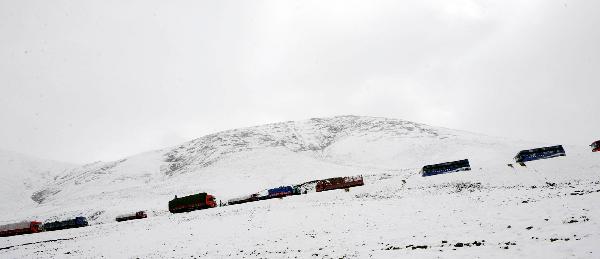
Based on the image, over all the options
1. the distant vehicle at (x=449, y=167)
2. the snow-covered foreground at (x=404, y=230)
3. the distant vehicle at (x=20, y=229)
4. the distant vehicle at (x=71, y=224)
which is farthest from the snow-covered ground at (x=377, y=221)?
the distant vehicle at (x=20, y=229)

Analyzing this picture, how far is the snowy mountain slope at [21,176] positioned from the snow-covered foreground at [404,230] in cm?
9709

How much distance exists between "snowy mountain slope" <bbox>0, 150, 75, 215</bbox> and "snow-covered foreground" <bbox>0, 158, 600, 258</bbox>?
97087 millimetres

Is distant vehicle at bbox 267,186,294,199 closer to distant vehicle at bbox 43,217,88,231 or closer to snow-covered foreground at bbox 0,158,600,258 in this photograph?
snow-covered foreground at bbox 0,158,600,258

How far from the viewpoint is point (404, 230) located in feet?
61.1

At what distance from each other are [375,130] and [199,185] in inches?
2955

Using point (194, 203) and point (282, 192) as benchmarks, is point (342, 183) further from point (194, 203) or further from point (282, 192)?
point (194, 203)

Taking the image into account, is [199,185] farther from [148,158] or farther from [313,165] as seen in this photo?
[148,158]

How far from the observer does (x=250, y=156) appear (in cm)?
11119

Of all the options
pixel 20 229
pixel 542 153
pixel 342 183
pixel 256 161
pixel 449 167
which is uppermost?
pixel 256 161

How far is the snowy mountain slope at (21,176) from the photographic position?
111 metres

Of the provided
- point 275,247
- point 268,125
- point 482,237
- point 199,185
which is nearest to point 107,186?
point 199,185

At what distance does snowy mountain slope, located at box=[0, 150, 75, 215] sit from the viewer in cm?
11112

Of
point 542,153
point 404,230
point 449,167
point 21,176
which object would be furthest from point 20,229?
point 21,176

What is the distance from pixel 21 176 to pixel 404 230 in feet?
557
